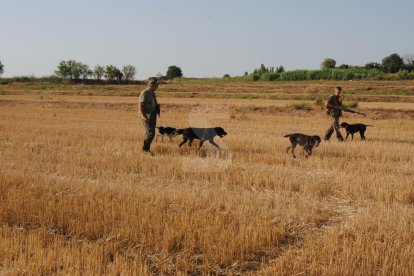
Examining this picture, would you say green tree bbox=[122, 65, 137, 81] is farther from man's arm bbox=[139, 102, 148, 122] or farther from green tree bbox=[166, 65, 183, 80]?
man's arm bbox=[139, 102, 148, 122]

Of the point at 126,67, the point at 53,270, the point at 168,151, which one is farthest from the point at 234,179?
the point at 126,67

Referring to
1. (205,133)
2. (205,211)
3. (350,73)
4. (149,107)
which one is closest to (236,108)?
(205,133)

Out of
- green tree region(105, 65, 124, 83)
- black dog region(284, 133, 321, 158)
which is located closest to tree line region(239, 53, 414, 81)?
green tree region(105, 65, 124, 83)

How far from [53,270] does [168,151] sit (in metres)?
7.70

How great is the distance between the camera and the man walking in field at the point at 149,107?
431 inches

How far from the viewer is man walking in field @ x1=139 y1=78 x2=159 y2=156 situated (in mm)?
10938

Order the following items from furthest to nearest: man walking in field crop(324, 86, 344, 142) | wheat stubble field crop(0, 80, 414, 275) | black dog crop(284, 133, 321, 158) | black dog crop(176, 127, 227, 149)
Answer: man walking in field crop(324, 86, 344, 142), black dog crop(176, 127, 227, 149), black dog crop(284, 133, 321, 158), wheat stubble field crop(0, 80, 414, 275)

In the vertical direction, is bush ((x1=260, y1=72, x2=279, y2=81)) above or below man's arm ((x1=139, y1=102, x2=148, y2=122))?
above

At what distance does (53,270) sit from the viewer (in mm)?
4355

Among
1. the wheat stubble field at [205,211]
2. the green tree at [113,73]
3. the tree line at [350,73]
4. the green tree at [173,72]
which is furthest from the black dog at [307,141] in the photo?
the green tree at [173,72]

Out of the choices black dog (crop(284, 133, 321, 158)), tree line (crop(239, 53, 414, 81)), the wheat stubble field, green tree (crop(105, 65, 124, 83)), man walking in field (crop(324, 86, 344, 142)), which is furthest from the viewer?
green tree (crop(105, 65, 124, 83))

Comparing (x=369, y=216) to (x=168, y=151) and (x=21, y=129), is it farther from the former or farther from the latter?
(x=21, y=129)

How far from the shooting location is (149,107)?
11.1 metres

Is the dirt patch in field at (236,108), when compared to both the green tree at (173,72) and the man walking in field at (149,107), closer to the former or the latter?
the man walking in field at (149,107)
